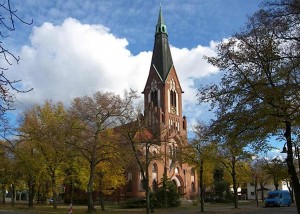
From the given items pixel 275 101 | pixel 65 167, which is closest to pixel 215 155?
pixel 65 167

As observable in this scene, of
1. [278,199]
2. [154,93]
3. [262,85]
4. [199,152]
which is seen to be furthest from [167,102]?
[262,85]

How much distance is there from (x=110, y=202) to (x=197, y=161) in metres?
28.4

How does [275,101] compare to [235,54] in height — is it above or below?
below

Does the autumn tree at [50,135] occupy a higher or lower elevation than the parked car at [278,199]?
higher

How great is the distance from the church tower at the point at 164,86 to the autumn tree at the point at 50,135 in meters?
29.9

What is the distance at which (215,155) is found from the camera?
3934cm

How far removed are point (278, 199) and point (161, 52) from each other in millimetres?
39123

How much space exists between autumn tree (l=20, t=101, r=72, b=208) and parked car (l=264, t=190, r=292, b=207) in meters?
27.0

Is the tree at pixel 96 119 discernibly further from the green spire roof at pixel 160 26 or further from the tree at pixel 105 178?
the green spire roof at pixel 160 26

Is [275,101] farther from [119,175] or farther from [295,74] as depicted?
[119,175]

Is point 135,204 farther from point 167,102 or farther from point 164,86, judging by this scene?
point 164,86

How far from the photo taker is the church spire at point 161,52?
76.1 m

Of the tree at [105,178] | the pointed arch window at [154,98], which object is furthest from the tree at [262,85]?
the pointed arch window at [154,98]

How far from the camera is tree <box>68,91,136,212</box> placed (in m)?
34.2
